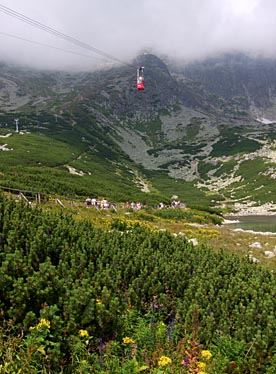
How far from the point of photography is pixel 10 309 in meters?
5.55

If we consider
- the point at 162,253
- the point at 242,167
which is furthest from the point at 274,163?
the point at 162,253

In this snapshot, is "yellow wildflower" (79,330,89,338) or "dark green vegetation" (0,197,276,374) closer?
"dark green vegetation" (0,197,276,374)

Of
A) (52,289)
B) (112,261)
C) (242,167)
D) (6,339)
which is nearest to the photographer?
(6,339)

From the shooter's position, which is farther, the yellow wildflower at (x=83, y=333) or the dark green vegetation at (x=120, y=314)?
the yellow wildflower at (x=83, y=333)

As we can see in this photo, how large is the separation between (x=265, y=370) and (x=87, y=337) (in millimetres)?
2677

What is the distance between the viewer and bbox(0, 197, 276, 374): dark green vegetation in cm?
511

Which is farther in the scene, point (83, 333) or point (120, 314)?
point (120, 314)

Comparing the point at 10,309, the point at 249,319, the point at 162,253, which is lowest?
the point at 162,253

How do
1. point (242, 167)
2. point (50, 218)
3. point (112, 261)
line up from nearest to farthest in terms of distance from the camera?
point (112, 261) < point (50, 218) < point (242, 167)

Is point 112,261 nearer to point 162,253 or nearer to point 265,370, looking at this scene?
point 162,253

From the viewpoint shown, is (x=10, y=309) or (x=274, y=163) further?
(x=274, y=163)

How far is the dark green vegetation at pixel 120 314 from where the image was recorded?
5.11 m

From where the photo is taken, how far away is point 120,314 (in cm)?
634

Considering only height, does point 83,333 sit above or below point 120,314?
above
